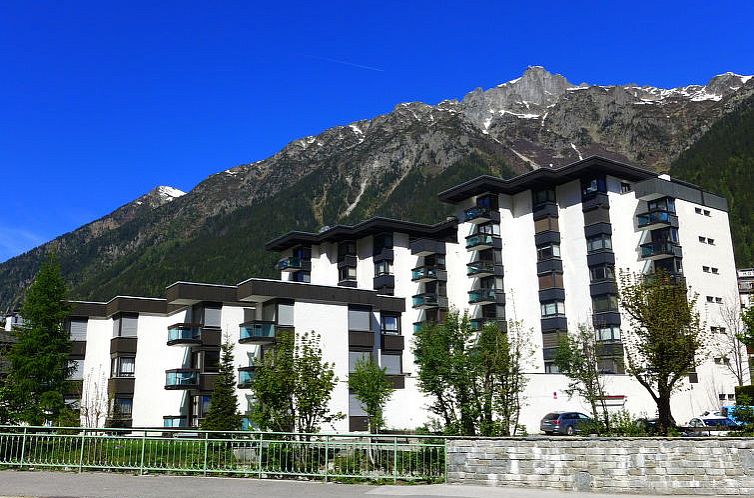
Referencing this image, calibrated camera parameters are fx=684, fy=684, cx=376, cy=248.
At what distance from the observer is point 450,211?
500 feet

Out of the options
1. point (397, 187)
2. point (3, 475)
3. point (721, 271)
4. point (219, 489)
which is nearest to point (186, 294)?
point (3, 475)

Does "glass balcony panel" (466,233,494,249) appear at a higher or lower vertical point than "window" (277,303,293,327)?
higher

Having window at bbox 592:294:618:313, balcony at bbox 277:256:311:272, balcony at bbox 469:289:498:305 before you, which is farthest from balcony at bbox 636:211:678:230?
balcony at bbox 277:256:311:272

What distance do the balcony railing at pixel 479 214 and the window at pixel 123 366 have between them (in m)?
32.0

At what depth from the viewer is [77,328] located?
55031 mm

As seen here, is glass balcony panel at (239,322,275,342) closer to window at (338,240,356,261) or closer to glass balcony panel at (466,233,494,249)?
glass balcony panel at (466,233,494,249)

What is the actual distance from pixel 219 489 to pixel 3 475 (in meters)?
7.08

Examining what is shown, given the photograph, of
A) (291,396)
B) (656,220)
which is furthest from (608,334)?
(291,396)

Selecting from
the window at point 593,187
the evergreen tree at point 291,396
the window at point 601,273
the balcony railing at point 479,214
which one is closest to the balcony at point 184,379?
the evergreen tree at point 291,396

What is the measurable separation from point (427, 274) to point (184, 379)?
26.8 m

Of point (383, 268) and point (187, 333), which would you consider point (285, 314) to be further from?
point (383, 268)

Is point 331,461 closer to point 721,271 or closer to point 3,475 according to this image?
point 3,475

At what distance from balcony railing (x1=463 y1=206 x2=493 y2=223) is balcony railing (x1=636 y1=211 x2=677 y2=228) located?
1324 centimetres

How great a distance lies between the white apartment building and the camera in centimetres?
4809
